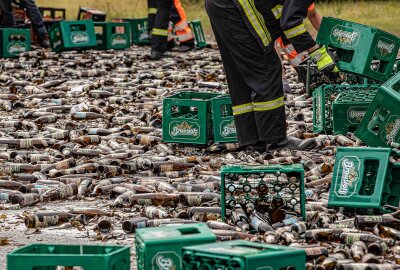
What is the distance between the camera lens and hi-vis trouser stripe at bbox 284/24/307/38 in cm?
960

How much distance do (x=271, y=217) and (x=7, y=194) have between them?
257 centimetres

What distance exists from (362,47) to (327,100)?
868 millimetres

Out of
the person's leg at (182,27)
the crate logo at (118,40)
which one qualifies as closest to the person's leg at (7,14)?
the crate logo at (118,40)

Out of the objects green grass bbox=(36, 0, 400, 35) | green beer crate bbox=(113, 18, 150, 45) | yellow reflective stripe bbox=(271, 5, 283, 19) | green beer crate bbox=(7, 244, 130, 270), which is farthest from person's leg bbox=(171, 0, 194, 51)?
green beer crate bbox=(7, 244, 130, 270)

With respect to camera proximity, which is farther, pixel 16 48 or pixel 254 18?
pixel 16 48

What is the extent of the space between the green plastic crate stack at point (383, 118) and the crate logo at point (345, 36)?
2.02 metres

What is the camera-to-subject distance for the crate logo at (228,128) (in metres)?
10.6

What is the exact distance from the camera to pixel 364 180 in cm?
737

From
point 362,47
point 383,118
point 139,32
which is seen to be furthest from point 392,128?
point 139,32

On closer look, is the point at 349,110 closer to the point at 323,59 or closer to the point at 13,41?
the point at 323,59

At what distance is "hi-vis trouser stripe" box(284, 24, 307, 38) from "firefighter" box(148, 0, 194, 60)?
9.54 metres

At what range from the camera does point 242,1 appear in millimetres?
9766

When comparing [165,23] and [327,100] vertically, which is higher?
[165,23]

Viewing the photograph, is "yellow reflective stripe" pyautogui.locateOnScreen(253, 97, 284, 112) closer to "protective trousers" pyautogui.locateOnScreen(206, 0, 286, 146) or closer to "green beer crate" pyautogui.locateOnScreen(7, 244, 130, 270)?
"protective trousers" pyautogui.locateOnScreen(206, 0, 286, 146)
